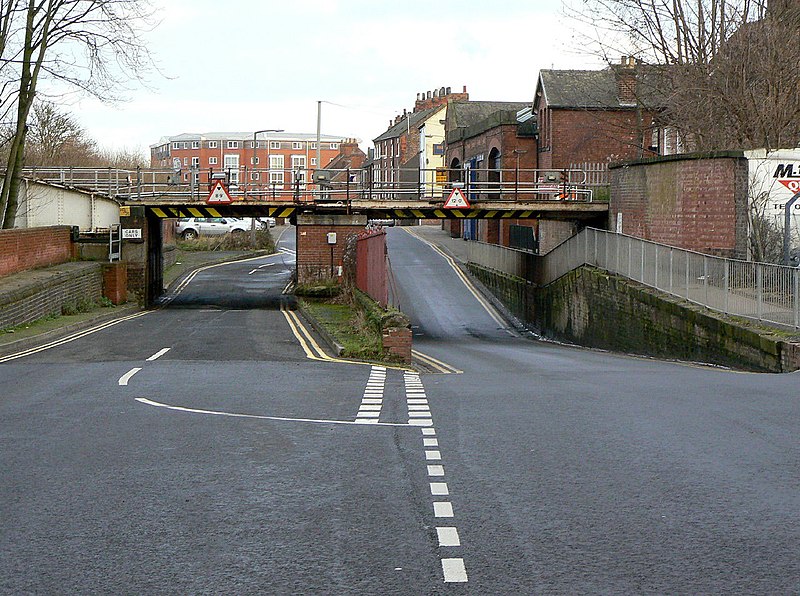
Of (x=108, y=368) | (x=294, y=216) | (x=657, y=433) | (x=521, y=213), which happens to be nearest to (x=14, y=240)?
(x=294, y=216)

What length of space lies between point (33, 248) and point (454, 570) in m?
31.0

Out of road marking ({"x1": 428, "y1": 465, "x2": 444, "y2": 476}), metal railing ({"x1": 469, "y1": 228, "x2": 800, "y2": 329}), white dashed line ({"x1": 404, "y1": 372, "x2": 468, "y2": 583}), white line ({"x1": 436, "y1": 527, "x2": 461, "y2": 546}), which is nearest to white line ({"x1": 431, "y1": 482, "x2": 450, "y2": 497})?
white dashed line ({"x1": 404, "y1": 372, "x2": 468, "y2": 583})

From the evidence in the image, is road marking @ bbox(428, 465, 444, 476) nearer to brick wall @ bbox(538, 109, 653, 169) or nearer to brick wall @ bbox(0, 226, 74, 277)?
brick wall @ bbox(0, 226, 74, 277)

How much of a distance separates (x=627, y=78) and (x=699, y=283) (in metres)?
32.1

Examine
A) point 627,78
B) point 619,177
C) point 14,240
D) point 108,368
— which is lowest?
point 108,368

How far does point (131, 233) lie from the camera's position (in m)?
40.2

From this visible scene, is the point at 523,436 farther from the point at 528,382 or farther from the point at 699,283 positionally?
the point at 699,283

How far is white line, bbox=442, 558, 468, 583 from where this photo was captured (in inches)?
240

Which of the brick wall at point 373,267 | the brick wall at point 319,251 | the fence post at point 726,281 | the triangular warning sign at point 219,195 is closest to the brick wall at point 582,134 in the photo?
the brick wall at point 319,251

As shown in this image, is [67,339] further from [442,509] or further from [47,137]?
[47,137]

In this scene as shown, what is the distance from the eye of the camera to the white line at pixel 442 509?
7523mm

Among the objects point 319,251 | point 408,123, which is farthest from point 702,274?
point 408,123

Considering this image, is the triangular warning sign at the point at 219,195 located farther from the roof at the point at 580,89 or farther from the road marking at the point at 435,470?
the road marking at the point at 435,470

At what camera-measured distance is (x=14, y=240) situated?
3203cm
